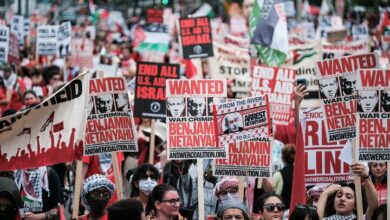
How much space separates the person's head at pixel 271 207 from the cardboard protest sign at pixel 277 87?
4.16m

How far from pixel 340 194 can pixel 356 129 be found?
0.64 meters

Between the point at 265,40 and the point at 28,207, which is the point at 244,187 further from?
the point at 265,40

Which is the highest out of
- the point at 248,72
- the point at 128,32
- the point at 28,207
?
the point at 128,32

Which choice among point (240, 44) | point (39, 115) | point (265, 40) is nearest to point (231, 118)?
point (39, 115)

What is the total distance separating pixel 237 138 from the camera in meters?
11.8

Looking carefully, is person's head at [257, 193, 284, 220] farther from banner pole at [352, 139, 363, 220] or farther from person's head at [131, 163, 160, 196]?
person's head at [131, 163, 160, 196]

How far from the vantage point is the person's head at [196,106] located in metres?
12.1

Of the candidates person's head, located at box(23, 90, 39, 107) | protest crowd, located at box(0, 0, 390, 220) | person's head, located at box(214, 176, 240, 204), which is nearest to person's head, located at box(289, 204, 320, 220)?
protest crowd, located at box(0, 0, 390, 220)

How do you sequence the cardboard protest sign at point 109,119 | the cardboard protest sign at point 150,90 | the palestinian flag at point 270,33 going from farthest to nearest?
the palestinian flag at point 270,33
the cardboard protest sign at point 150,90
the cardboard protest sign at point 109,119

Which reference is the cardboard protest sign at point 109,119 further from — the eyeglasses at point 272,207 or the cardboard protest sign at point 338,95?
the cardboard protest sign at point 338,95

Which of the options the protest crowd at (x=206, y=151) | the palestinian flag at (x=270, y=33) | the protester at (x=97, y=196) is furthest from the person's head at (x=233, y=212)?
the palestinian flag at (x=270, y=33)

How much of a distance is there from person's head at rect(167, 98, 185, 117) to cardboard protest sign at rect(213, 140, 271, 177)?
0.57 metres

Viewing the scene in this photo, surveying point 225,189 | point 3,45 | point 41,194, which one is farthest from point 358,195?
point 3,45

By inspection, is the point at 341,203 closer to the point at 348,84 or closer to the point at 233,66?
the point at 348,84
